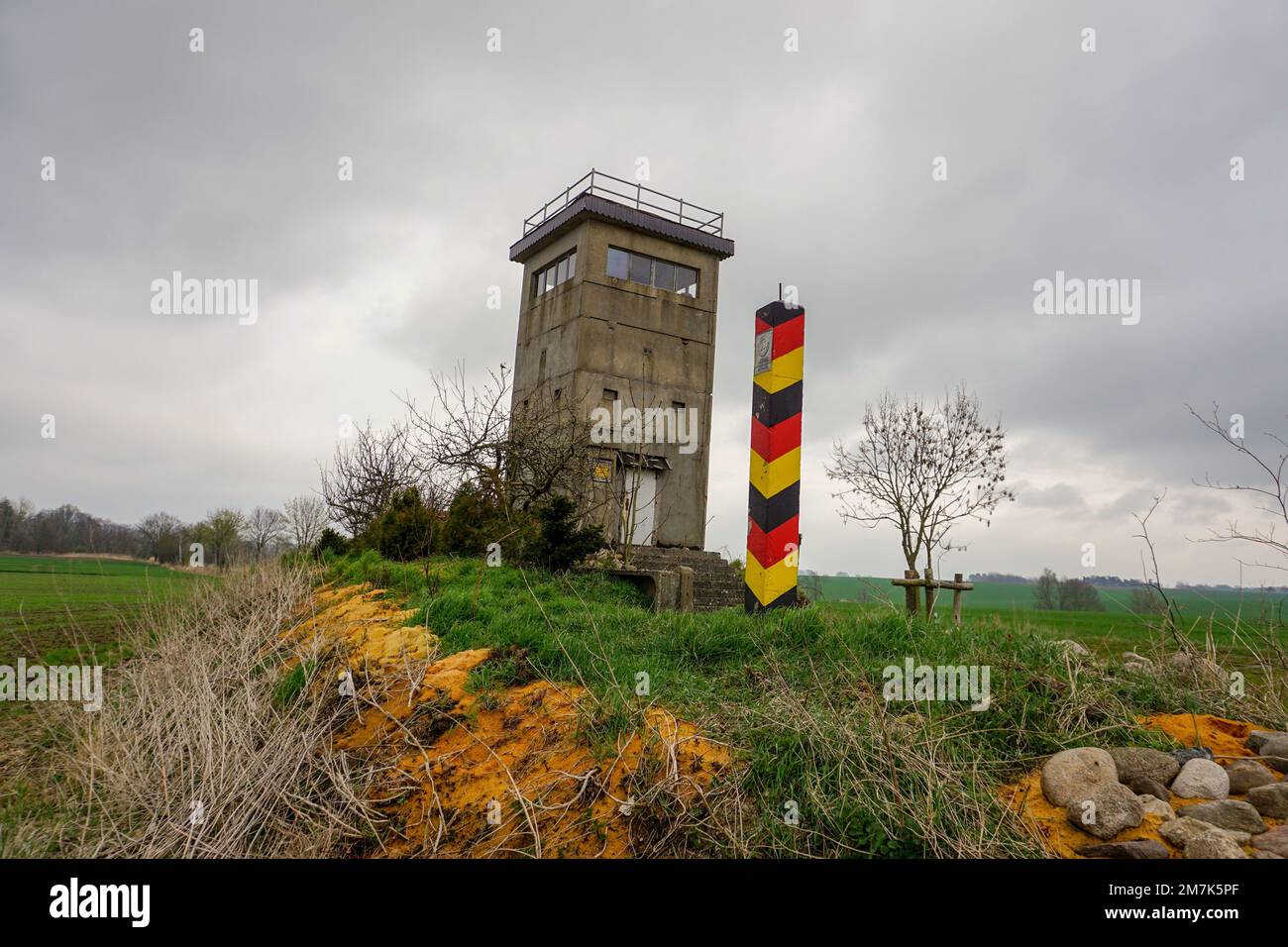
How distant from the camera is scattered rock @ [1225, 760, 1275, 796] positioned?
10.4ft

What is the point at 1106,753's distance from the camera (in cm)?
333

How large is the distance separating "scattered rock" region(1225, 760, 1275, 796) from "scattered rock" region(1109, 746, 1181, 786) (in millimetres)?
194

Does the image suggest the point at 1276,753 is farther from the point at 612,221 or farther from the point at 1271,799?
the point at 612,221

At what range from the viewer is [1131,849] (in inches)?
110

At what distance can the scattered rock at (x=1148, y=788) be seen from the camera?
125 inches

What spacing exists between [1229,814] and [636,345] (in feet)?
63.7

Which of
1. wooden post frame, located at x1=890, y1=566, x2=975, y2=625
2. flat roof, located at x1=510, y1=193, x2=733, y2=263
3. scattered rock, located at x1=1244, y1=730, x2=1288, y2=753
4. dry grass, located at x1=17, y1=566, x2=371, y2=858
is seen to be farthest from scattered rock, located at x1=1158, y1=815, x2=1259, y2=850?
flat roof, located at x1=510, y1=193, x2=733, y2=263

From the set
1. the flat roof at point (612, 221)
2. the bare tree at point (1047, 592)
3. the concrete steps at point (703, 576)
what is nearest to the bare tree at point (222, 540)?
the concrete steps at point (703, 576)

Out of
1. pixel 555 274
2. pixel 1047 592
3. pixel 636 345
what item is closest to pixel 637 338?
pixel 636 345
